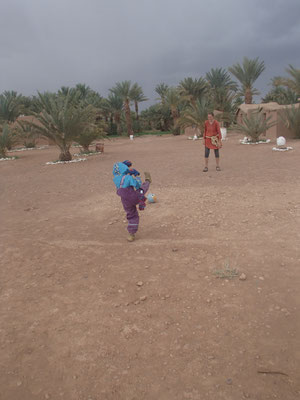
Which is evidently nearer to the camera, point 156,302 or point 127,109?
point 156,302

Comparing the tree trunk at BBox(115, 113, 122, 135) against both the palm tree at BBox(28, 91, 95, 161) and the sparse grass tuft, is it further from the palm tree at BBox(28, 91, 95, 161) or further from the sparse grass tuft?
the sparse grass tuft

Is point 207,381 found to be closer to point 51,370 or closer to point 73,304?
point 51,370

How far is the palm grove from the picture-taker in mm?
13055

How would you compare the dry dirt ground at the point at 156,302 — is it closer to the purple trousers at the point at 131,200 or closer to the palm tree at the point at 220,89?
the purple trousers at the point at 131,200

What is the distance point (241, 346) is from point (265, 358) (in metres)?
0.18

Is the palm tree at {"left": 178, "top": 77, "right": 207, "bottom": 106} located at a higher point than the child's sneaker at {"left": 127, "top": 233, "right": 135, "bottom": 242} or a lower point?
higher

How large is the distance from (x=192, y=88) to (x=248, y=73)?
16.0 ft

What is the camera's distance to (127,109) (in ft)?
101

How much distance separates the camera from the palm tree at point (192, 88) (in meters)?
28.9

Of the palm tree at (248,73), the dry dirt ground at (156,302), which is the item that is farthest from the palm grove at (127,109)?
the dry dirt ground at (156,302)

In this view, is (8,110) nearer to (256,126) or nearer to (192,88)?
(192,88)

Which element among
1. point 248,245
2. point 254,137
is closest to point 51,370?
point 248,245

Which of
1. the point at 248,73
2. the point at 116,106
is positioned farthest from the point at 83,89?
the point at 248,73

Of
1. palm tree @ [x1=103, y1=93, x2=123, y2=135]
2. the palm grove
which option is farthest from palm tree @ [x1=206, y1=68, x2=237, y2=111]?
palm tree @ [x1=103, y1=93, x2=123, y2=135]
